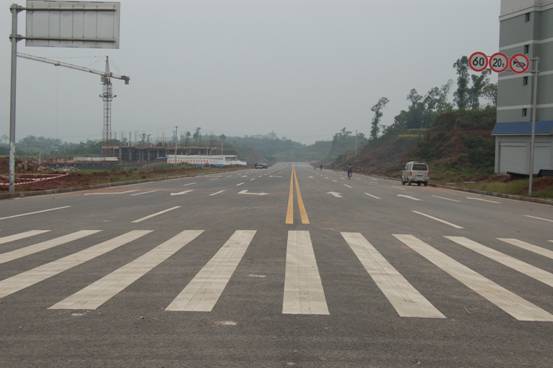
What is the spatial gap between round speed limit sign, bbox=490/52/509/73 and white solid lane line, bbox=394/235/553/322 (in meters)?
21.8

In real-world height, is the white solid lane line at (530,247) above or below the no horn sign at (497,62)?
below

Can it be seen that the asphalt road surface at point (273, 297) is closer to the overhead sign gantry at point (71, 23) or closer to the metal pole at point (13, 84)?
the overhead sign gantry at point (71, 23)

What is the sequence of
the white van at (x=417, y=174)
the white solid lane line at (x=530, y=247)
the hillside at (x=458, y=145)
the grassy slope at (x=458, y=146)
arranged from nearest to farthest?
1. the white solid lane line at (x=530, y=247)
2. the white van at (x=417, y=174)
3. the grassy slope at (x=458, y=146)
4. the hillside at (x=458, y=145)

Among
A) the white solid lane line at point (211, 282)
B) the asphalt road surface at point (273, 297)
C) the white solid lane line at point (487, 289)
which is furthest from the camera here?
the white solid lane line at point (211, 282)

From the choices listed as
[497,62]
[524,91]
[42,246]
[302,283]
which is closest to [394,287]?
[302,283]

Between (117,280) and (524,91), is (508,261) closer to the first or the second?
(117,280)

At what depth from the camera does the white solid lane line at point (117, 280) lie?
5484mm

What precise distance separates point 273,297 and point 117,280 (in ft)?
7.09

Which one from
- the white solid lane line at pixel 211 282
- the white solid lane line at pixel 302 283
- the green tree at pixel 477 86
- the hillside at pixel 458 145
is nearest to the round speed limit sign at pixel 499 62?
the white solid lane line at pixel 302 283

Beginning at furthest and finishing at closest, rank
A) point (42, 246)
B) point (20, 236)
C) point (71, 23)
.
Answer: point (71, 23), point (20, 236), point (42, 246)

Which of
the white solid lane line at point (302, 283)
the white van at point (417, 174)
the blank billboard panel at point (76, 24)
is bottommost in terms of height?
the white solid lane line at point (302, 283)

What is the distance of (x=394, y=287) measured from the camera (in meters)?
6.31

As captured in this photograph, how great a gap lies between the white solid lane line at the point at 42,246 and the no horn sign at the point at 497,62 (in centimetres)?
2238

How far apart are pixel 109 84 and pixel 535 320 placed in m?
116
